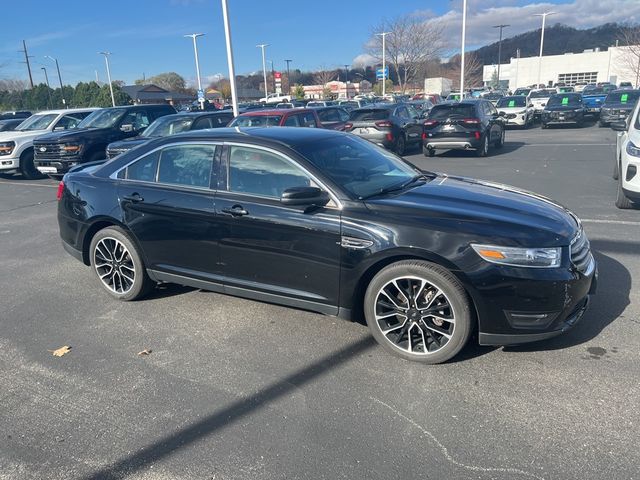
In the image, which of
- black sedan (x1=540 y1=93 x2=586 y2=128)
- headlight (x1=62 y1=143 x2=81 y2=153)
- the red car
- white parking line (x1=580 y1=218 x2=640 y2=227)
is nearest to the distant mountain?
black sedan (x1=540 y1=93 x2=586 y2=128)

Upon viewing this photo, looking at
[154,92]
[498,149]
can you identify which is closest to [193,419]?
[498,149]

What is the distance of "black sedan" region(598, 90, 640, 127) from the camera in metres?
21.8

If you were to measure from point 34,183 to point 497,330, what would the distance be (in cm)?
1396

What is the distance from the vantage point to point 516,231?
3379 mm

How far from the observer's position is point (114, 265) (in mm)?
4941

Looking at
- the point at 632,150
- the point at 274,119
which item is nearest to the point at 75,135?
the point at 274,119

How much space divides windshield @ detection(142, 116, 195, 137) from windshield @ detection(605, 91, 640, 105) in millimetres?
19864

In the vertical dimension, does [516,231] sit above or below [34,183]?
above

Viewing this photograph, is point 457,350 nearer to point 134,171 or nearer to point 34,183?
point 134,171

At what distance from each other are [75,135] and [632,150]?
Result: 11.8 meters

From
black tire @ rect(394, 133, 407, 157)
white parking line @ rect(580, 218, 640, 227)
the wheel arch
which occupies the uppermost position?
the wheel arch

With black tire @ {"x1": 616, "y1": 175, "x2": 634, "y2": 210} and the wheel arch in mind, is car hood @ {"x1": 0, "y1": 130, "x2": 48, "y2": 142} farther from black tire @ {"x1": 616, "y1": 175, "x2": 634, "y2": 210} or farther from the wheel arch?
black tire @ {"x1": 616, "y1": 175, "x2": 634, "y2": 210}

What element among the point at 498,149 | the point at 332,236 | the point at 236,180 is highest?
the point at 236,180

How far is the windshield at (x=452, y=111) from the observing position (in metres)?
14.6
